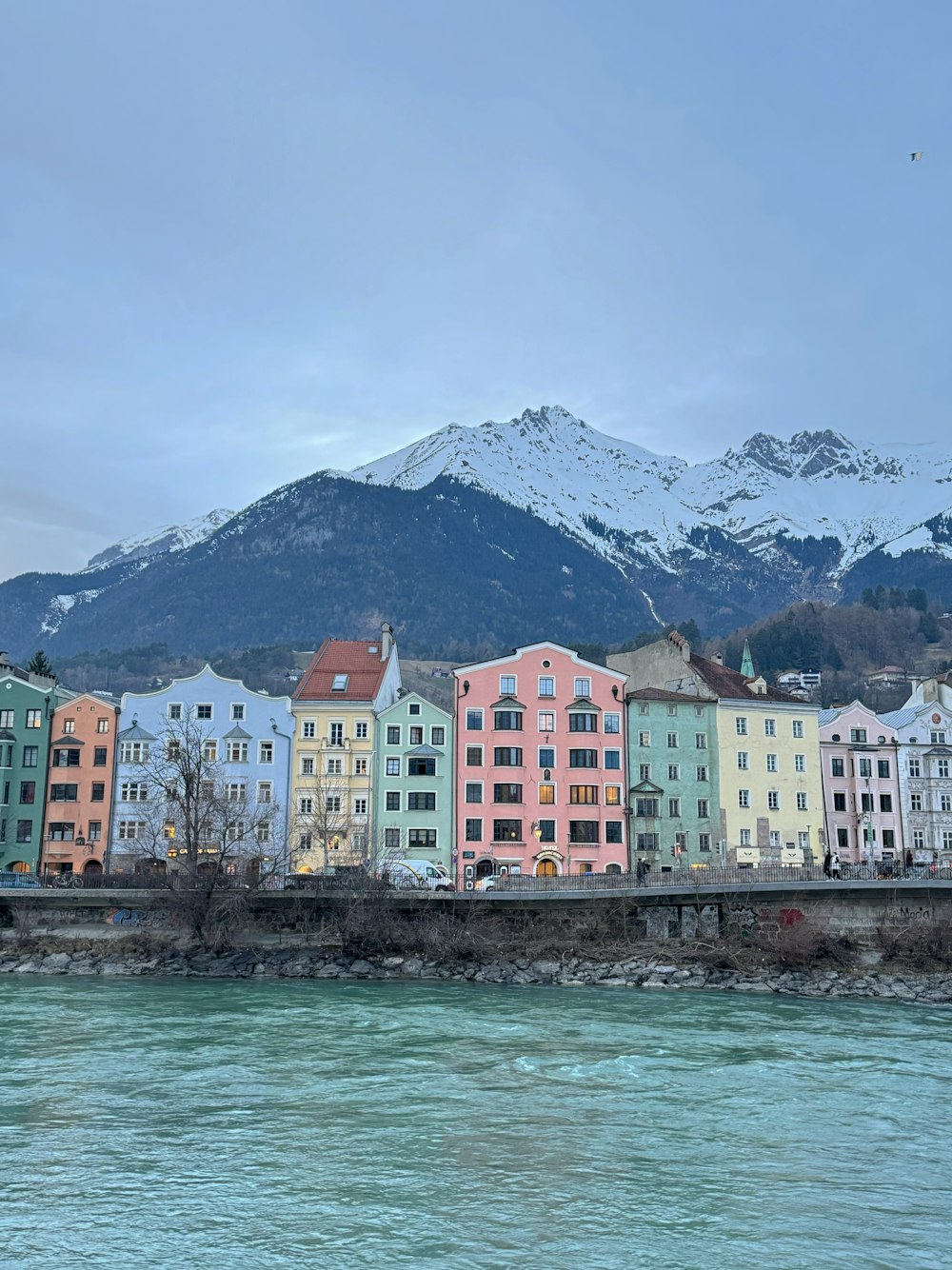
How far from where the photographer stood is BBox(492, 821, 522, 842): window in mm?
74938

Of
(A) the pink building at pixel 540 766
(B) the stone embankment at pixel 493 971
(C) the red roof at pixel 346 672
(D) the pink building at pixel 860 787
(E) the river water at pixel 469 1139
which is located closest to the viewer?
(E) the river water at pixel 469 1139

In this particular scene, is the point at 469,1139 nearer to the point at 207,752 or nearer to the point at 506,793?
the point at 506,793

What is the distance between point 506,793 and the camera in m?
75.4

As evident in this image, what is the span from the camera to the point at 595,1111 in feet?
92.8

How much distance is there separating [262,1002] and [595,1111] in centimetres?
→ 2116

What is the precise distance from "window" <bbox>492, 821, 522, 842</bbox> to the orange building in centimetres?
2533

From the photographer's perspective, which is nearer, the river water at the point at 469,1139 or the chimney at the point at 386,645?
the river water at the point at 469,1139

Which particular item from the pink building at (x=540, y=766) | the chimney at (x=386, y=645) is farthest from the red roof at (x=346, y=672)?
the pink building at (x=540, y=766)

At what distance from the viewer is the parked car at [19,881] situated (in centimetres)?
6456

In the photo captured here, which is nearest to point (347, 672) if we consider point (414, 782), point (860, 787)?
point (414, 782)

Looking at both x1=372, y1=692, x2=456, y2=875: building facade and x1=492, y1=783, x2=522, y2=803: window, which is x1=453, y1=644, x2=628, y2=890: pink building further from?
x1=372, y1=692, x2=456, y2=875: building facade

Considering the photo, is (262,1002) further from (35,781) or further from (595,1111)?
(35,781)

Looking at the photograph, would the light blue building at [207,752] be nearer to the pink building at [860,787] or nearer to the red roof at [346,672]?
the red roof at [346,672]

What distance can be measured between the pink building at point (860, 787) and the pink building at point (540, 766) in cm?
1565
